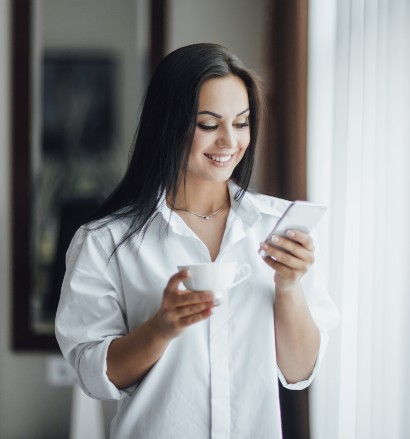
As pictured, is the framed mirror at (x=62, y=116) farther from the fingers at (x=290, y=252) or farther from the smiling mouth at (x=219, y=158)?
the fingers at (x=290, y=252)

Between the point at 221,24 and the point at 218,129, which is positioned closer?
the point at 218,129

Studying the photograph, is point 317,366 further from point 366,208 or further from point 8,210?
point 8,210

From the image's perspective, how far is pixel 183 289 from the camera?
1.26 metres

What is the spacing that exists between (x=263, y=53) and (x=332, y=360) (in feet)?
3.82

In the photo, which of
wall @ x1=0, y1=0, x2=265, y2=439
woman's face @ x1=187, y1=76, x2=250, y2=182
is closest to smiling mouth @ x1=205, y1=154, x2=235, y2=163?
woman's face @ x1=187, y1=76, x2=250, y2=182

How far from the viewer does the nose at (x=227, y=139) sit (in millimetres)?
1226

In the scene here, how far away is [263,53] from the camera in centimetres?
240

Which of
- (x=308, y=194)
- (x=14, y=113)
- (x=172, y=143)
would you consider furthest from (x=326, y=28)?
(x=14, y=113)

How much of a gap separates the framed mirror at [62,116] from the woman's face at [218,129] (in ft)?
5.39

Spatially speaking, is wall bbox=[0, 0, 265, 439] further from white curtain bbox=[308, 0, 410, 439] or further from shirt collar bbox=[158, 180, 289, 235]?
shirt collar bbox=[158, 180, 289, 235]

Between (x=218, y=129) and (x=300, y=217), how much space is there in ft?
0.83

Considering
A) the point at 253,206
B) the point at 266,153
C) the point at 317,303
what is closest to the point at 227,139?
the point at 253,206

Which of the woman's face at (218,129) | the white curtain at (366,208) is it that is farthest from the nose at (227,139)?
the white curtain at (366,208)

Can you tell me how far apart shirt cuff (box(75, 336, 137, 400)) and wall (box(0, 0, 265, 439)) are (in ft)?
5.75
